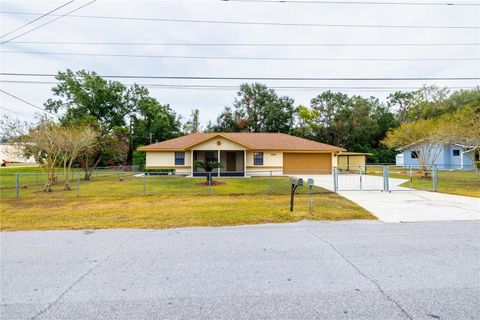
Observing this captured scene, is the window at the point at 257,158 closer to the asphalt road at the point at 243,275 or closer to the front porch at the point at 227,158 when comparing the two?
the front porch at the point at 227,158

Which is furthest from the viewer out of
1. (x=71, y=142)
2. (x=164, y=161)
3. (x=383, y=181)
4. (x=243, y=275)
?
(x=164, y=161)

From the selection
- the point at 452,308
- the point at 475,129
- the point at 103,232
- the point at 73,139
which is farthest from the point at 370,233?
the point at 73,139

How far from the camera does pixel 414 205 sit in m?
9.32

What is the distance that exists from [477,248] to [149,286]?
229 inches

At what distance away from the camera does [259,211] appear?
8.30 meters

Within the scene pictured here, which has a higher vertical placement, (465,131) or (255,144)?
(255,144)

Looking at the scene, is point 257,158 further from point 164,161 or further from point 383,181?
point 383,181

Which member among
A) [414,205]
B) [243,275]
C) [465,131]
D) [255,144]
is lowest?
[243,275]

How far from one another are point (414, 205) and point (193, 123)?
43.2 m

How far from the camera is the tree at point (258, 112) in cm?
4309

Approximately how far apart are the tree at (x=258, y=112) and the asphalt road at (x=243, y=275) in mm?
38047

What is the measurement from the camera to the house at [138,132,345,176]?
2275 centimetres

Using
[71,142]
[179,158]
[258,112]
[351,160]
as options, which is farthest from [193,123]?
[71,142]

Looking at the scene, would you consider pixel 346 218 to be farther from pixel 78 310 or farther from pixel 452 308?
pixel 78 310
